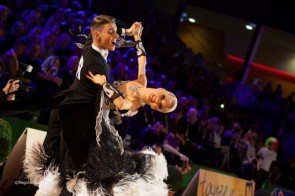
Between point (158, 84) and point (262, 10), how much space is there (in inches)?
398

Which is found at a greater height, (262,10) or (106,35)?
(262,10)

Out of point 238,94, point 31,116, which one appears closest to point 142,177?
point 31,116

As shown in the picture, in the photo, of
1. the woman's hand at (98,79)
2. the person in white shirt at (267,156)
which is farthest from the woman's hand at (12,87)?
the person in white shirt at (267,156)

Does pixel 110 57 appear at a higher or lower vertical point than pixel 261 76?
lower

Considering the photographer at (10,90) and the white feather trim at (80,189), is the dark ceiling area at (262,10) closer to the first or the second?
A: the photographer at (10,90)

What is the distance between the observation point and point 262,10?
61.1 ft

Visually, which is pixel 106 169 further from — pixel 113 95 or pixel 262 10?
pixel 262 10

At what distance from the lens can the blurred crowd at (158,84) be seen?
263 inches

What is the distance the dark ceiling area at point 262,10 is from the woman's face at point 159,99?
15.9 metres

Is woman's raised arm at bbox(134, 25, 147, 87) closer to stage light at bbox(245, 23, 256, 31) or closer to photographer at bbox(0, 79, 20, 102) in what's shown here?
photographer at bbox(0, 79, 20, 102)

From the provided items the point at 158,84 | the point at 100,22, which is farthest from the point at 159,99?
the point at 158,84

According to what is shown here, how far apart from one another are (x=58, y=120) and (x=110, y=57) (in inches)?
204

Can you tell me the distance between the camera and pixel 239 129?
11609 millimetres

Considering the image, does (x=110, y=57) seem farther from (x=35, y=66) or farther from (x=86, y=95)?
(x=86, y=95)
